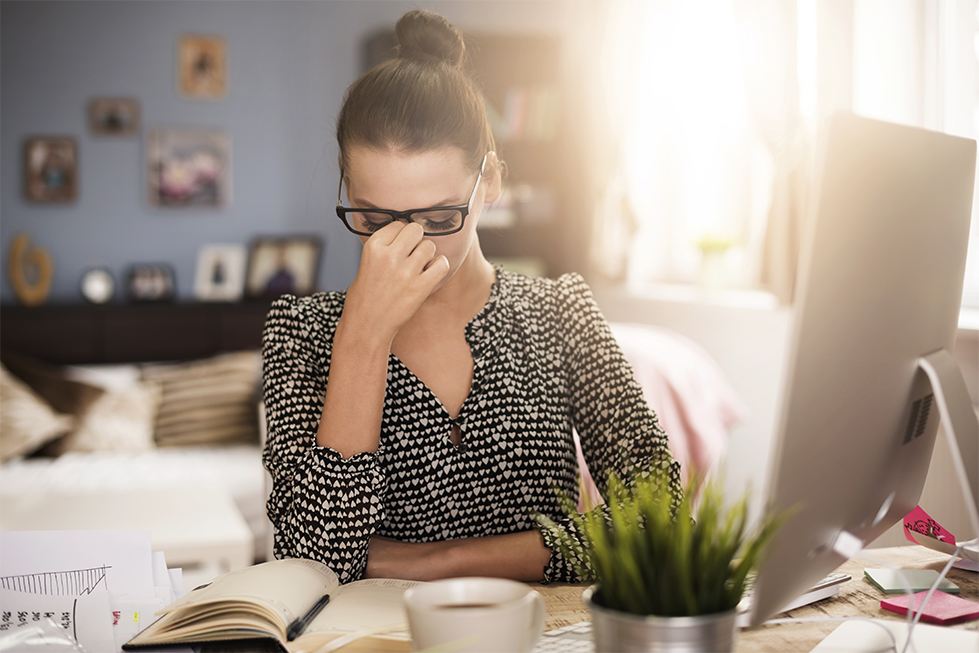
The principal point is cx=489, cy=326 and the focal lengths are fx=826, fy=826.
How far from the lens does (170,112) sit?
379 centimetres

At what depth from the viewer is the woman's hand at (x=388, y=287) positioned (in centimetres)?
102

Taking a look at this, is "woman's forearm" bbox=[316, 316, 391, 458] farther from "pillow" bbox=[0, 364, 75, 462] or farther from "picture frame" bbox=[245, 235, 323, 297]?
"picture frame" bbox=[245, 235, 323, 297]

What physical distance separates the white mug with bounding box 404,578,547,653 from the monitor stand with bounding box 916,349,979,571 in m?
0.38

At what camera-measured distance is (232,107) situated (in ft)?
12.7

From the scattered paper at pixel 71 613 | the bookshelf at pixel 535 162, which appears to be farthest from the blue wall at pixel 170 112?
the scattered paper at pixel 71 613

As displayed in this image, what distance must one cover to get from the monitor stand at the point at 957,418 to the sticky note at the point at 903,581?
0.61ft

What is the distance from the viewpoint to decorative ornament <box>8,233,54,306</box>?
3.55m

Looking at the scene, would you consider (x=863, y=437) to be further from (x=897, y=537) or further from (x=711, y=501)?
(x=897, y=537)

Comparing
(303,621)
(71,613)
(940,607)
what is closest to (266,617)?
(303,621)

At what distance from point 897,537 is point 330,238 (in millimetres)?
3045

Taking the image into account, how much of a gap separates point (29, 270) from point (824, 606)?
367 cm

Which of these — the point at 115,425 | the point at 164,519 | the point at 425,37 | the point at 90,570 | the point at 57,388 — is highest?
the point at 425,37

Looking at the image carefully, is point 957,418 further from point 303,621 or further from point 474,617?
point 303,621

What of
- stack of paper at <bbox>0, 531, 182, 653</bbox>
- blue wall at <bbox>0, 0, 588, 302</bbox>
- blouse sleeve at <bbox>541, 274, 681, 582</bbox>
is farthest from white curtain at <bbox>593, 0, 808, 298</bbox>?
stack of paper at <bbox>0, 531, 182, 653</bbox>
